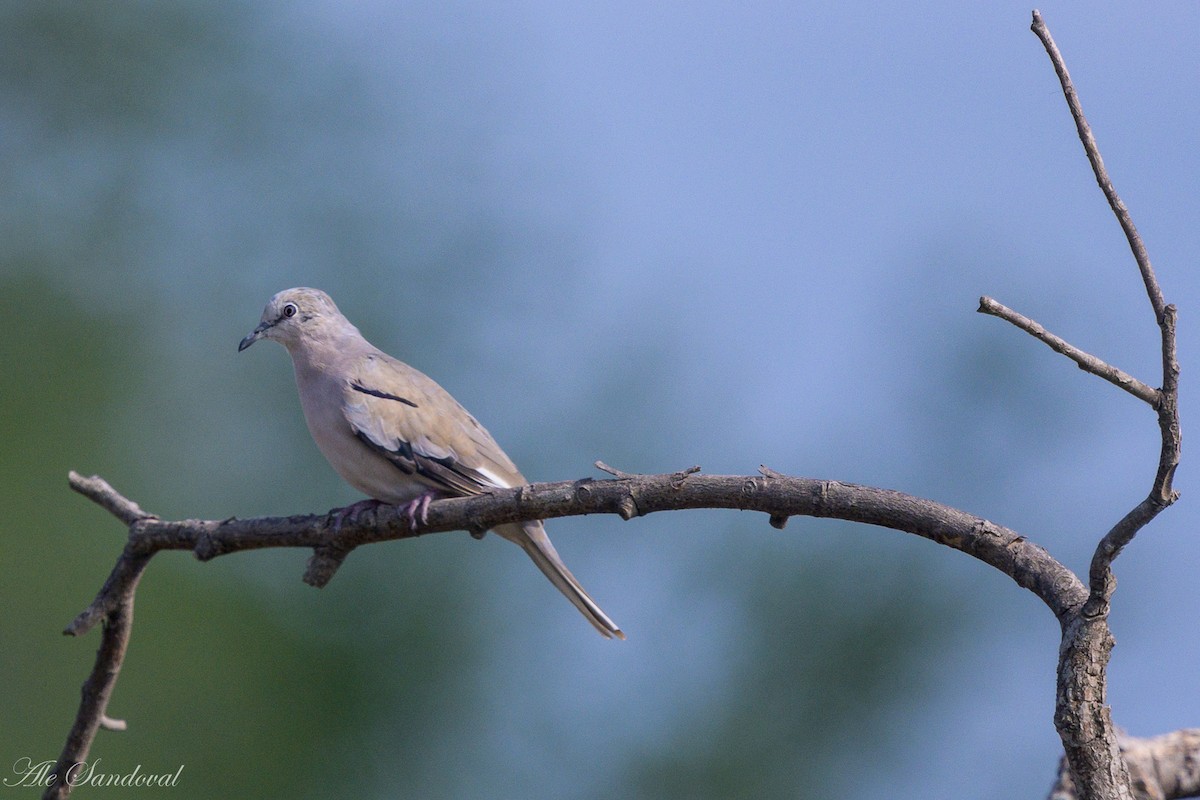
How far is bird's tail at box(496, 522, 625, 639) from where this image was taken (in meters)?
3.92

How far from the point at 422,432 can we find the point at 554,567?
735 mm

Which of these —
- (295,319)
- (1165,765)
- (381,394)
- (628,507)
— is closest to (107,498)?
(381,394)

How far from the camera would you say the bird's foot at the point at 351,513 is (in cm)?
324

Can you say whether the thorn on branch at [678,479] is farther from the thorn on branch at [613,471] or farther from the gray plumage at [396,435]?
the gray plumage at [396,435]

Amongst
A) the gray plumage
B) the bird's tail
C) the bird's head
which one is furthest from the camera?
the bird's head

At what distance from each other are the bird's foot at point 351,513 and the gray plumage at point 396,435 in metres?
0.18

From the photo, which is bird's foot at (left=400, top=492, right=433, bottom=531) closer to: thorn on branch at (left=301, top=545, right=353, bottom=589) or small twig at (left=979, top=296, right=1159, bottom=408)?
thorn on branch at (left=301, top=545, right=353, bottom=589)

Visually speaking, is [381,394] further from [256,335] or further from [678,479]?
[678,479]

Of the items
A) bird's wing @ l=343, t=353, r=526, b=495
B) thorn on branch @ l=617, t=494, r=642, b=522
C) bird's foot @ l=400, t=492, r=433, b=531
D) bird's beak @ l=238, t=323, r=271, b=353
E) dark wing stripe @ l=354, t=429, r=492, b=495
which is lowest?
bird's foot @ l=400, t=492, r=433, b=531

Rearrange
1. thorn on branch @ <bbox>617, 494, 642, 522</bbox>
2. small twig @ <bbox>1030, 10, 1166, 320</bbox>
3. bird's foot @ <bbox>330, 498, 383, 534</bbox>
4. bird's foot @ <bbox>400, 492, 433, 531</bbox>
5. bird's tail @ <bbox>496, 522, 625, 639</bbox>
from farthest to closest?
1. bird's tail @ <bbox>496, 522, 625, 639</bbox>
2. bird's foot @ <bbox>330, 498, 383, 534</bbox>
3. bird's foot @ <bbox>400, 492, 433, 531</bbox>
4. thorn on branch @ <bbox>617, 494, 642, 522</bbox>
5. small twig @ <bbox>1030, 10, 1166, 320</bbox>

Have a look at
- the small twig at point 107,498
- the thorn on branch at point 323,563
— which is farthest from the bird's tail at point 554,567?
the small twig at point 107,498

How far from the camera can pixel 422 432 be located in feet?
14.1

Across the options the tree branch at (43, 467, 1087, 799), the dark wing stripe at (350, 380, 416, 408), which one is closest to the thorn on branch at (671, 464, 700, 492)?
the tree branch at (43, 467, 1087, 799)

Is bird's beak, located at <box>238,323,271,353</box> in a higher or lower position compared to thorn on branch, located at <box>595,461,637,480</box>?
higher
